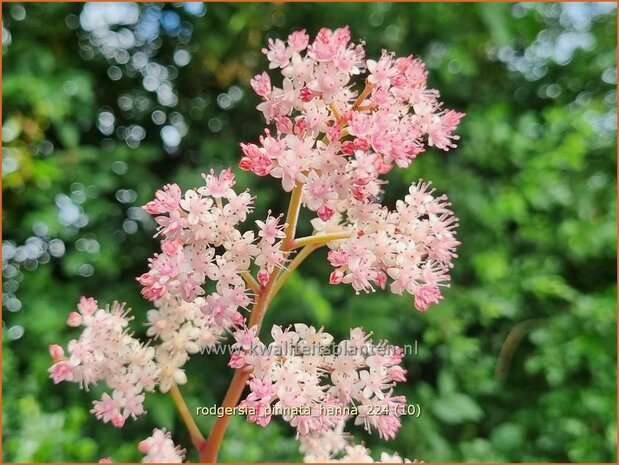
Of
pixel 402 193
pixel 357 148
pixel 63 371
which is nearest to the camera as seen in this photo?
pixel 357 148

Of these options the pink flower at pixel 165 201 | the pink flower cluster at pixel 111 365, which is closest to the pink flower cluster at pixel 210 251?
the pink flower at pixel 165 201

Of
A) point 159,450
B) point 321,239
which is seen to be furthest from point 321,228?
point 159,450

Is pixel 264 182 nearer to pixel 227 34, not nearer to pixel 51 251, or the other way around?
pixel 227 34

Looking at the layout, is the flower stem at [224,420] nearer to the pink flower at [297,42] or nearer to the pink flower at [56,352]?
the pink flower at [56,352]

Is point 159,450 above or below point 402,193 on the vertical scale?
below

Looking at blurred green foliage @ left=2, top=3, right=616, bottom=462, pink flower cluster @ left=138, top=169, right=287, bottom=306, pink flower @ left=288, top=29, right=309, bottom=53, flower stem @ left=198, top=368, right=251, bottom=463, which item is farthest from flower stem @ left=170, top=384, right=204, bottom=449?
blurred green foliage @ left=2, top=3, right=616, bottom=462

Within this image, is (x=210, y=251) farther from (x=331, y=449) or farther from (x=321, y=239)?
(x=331, y=449)

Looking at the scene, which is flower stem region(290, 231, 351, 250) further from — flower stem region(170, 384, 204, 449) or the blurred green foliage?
the blurred green foliage
